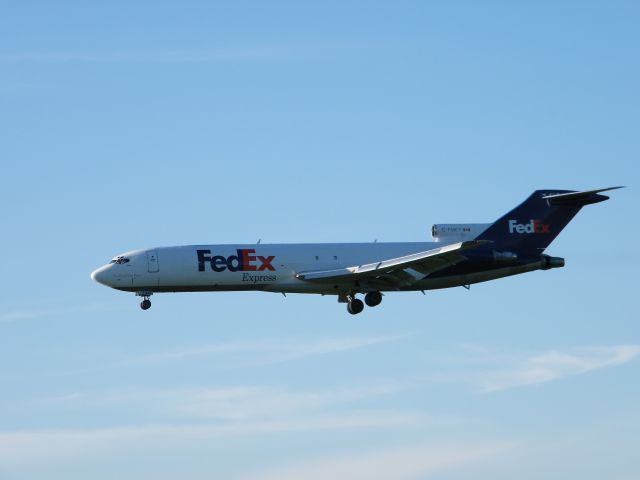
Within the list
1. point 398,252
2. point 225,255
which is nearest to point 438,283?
point 398,252

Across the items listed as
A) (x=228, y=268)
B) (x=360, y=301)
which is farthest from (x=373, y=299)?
(x=228, y=268)

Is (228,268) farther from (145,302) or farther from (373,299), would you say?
(373,299)

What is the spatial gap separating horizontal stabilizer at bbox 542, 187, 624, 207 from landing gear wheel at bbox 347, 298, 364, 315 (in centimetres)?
1193

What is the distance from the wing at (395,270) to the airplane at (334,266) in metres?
0.05

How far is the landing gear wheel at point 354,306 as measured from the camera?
6200 centimetres

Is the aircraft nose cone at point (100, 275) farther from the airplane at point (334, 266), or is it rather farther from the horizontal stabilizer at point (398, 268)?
the horizontal stabilizer at point (398, 268)

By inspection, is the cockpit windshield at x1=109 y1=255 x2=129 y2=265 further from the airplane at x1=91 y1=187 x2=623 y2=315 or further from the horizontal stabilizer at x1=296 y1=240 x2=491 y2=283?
the horizontal stabilizer at x1=296 y1=240 x2=491 y2=283

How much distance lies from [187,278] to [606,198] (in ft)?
75.1

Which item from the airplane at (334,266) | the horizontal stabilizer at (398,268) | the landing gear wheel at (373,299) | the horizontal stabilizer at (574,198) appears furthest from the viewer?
the horizontal stabilizer at (574,198)

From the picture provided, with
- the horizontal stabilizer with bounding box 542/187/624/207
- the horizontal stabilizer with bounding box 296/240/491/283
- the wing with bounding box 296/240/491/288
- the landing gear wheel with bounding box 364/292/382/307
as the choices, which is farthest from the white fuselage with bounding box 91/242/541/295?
the horizontal stabilizer with bounding box 542/187/624/207

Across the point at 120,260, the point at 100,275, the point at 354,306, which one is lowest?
the point at 354,306

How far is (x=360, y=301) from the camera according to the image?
62.2m

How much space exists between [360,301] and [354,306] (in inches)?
17.2

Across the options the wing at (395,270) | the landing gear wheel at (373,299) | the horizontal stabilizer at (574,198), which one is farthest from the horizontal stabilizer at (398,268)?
the horizontal stabilizer at (574,198)
